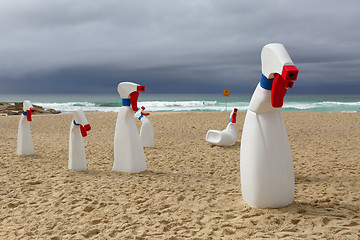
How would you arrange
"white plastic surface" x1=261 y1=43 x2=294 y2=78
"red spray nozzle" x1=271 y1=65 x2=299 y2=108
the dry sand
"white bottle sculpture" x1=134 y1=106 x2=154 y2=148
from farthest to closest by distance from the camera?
"white bottle sculpture" x1=134 y1=106 x2=154 y2=148 → the dry sand → "white plastic surface" x1=261 y1=43 x2=294 y2=78 → "red spray nozzle" x1=271 y1=65 x2=299 y2=108

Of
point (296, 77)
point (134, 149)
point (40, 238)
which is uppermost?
point (296, 77)

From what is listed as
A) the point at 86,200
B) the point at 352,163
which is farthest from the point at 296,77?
the point at 352,163

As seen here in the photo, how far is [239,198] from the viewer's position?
3.76 m

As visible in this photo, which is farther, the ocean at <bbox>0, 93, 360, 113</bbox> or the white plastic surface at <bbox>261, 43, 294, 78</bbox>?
the ocean at <bbox>0, 93, 360, 113</bbox>

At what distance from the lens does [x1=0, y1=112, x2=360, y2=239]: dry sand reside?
2961mm

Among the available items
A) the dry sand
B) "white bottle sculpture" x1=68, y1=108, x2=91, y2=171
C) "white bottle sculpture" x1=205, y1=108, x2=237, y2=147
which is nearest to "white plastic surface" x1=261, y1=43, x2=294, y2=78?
the dry sand

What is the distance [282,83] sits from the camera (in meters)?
2.88

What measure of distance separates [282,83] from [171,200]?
2044 mm

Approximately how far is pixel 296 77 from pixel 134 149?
11.0 feet

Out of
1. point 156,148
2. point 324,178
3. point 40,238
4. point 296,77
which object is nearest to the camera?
point 296,77

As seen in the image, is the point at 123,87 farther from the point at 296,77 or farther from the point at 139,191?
the point at 296,77

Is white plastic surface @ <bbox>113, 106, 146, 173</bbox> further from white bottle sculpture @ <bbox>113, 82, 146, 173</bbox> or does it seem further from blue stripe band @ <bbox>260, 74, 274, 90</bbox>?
blue stripe band @ <bbox>260, 74, 274, 90</bbox>

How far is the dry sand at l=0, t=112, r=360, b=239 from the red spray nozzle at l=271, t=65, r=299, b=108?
1.20m

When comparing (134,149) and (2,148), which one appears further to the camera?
(2,148)
